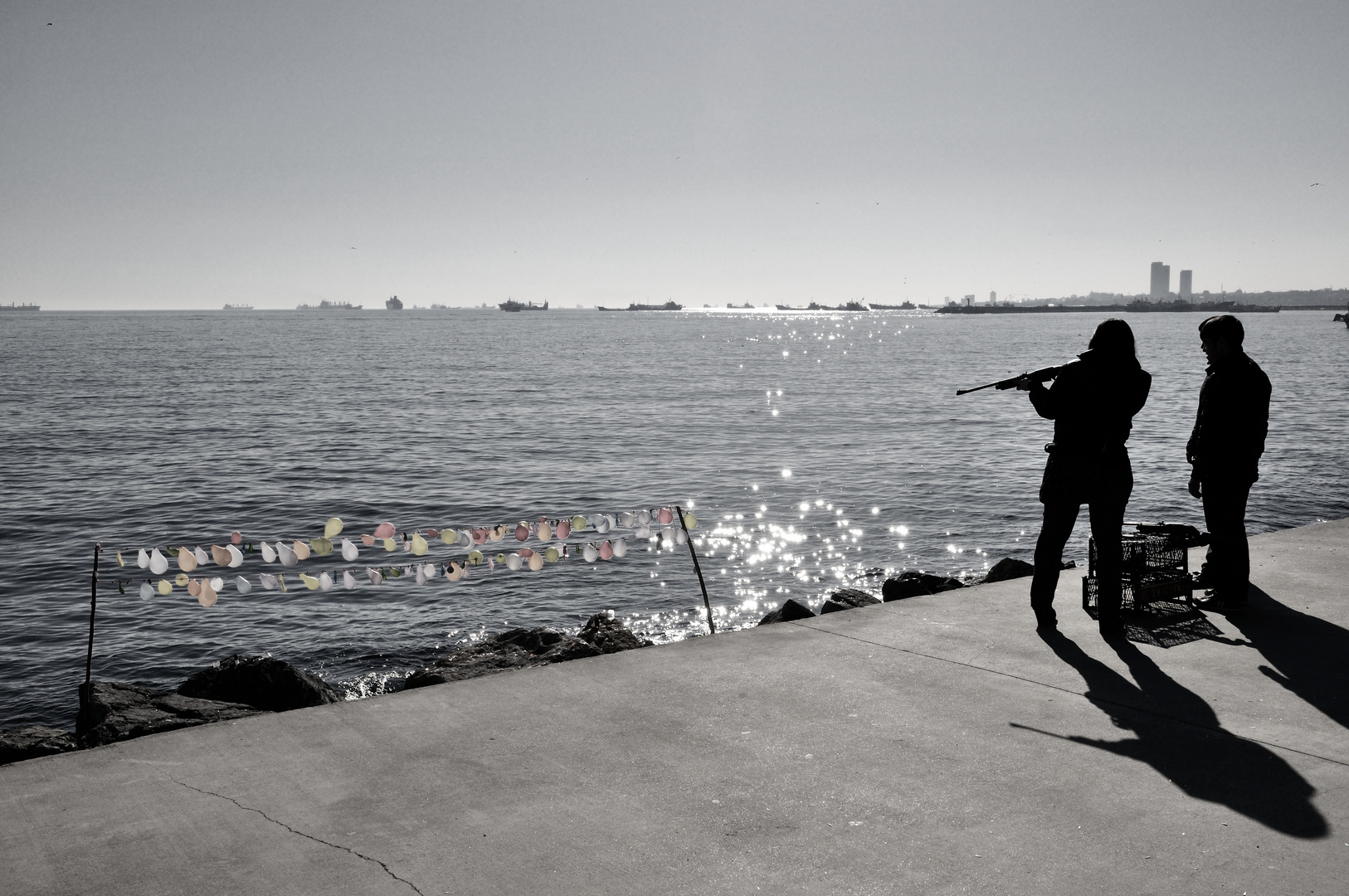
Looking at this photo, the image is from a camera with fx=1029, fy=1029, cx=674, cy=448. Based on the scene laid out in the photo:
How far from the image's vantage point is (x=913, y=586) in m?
10.8

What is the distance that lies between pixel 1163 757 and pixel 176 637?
1210 cm

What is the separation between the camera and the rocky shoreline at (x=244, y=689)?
640 cm

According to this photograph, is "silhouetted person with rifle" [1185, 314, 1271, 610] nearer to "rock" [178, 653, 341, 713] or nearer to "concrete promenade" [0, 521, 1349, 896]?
"concrete promenade" [0, 521, 1349, 896]

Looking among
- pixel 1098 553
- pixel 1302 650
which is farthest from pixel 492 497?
pixel 1302 650

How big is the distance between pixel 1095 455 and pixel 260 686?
630 centimetres

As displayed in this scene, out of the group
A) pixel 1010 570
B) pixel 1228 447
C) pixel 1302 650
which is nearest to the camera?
pixel 1302 650

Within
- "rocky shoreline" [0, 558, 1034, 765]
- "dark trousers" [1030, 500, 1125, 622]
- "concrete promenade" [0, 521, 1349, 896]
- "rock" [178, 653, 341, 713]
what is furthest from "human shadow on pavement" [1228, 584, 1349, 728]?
"rock" [178, 653, 341, 713]

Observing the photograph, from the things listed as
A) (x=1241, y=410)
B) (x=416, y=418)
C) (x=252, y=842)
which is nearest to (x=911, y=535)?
(x=1241, y=410)

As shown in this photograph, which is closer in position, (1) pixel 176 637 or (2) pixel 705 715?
→ (2) pixel 705 715

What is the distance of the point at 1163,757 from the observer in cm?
483

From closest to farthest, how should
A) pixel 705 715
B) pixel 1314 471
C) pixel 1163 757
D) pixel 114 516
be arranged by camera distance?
1. pixel 1163 757
2. pixel 705 715
3. pixel 114 516
4. pixel 1314 471

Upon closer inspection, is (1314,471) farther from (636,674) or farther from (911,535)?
(636,674)

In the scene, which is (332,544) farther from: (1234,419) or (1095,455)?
(1234,419)

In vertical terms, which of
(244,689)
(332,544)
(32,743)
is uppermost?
(332,544)
